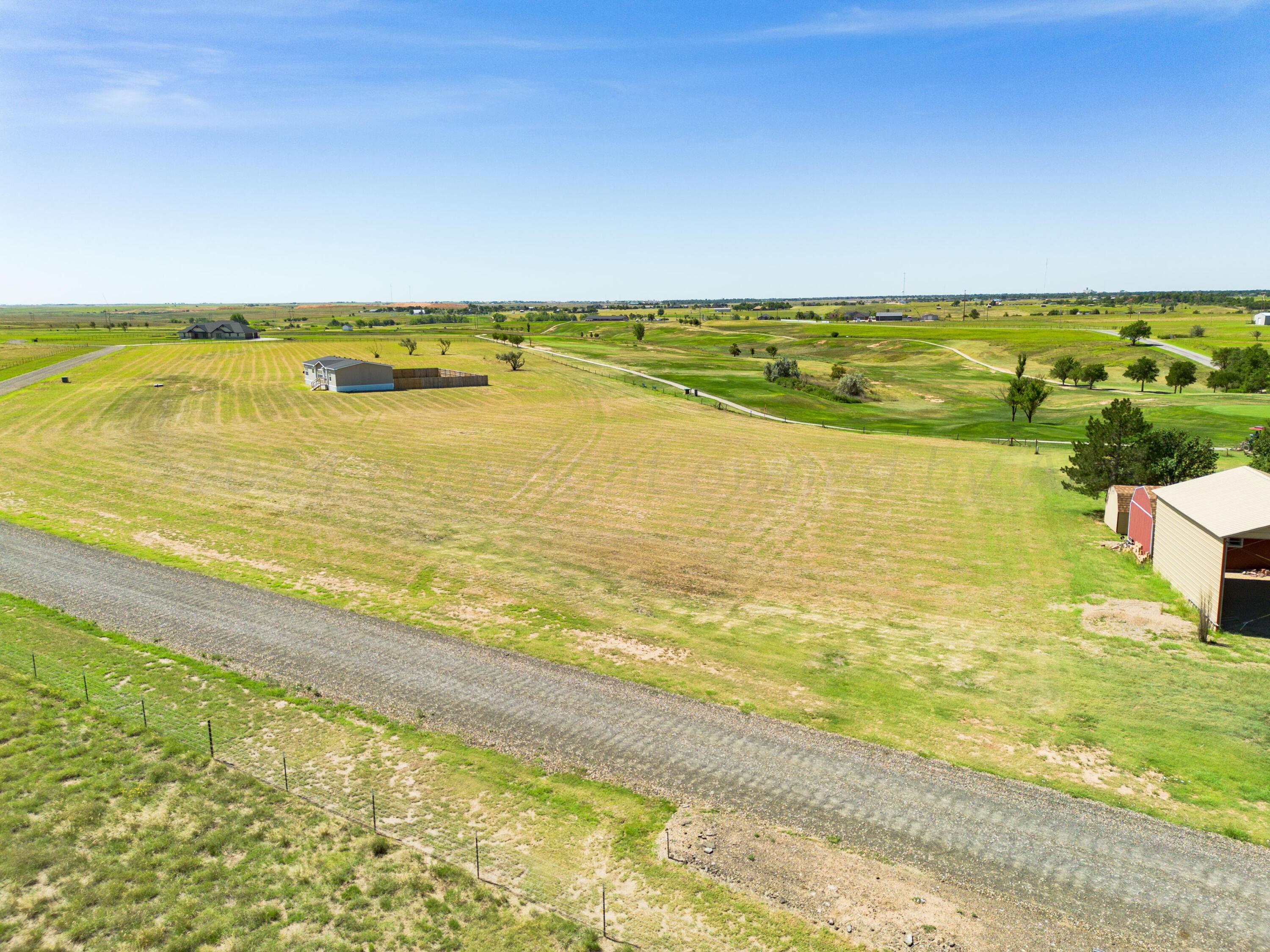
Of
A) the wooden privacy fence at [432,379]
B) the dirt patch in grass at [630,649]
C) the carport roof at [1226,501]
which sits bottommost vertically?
the dirt patch in grass at [630,649]

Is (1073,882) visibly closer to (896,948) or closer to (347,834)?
(896,948)

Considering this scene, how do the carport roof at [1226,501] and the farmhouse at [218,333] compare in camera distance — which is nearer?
the carport roof at [1226,501]

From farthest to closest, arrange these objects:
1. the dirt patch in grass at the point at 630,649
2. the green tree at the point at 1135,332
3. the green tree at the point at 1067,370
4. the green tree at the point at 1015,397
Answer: the green tree at the point at 1135,332 < the green tree at the point at 1067,370 < the green tree at the point at 1015,397 < the dirt patch in grass at the point at 630,649

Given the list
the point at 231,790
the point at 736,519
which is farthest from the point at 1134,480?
the point at 231,790

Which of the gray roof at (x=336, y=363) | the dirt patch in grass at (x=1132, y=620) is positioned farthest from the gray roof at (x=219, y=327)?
the dirt patch in grass at (x=1132, y=620)

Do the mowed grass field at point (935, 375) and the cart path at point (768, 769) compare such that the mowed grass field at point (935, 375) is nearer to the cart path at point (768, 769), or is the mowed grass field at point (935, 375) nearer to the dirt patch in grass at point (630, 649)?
the dirt patch in grass at point (630, 649)

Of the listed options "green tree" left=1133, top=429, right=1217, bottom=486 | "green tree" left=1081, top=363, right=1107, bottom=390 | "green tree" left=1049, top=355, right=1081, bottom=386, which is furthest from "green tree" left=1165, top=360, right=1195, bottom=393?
"green tree" left=1133, top=429, right=1217, bottom=486

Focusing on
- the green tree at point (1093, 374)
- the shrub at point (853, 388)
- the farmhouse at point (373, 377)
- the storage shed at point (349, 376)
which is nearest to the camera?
the storage shed at point (349, 376)
